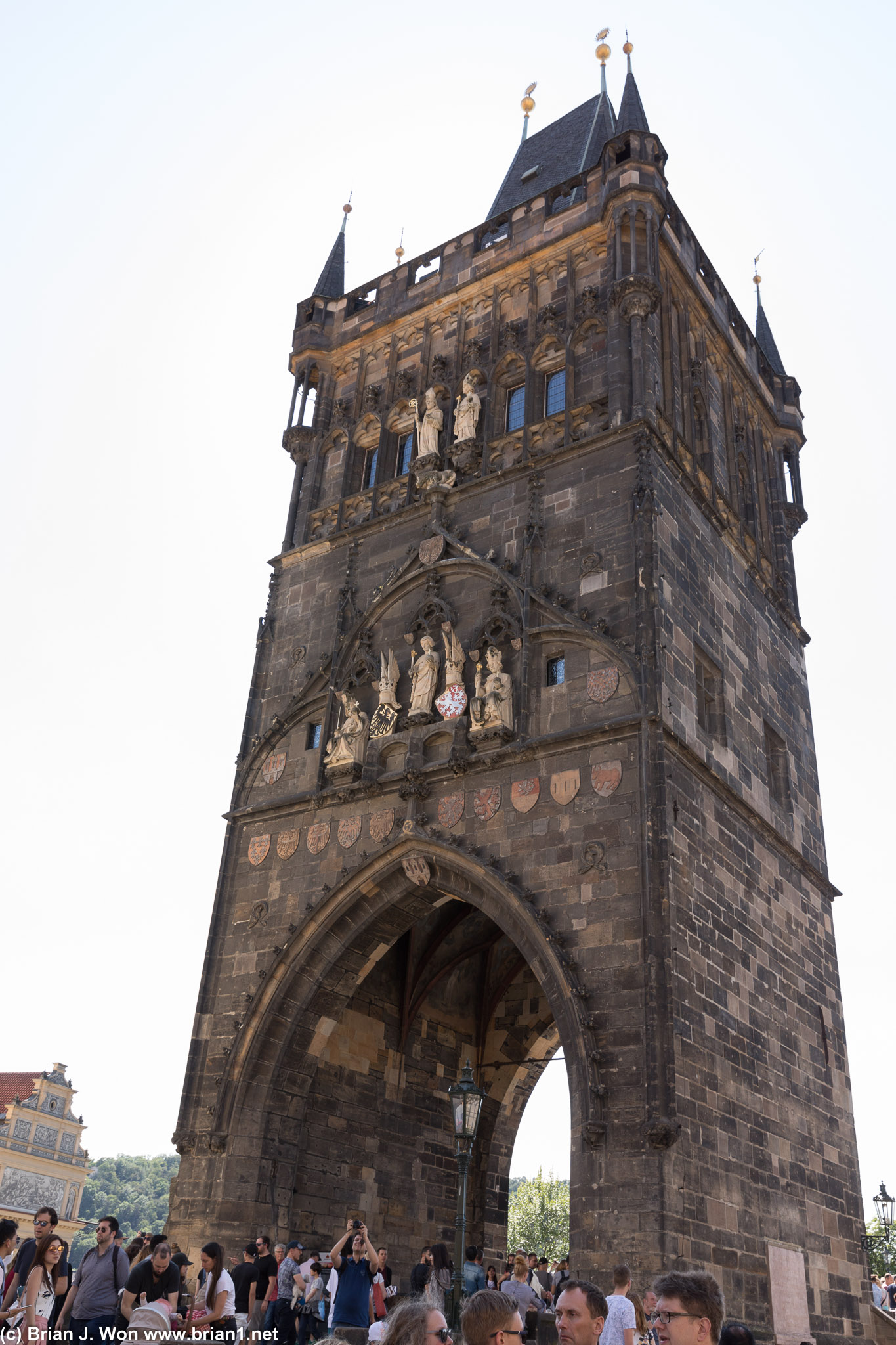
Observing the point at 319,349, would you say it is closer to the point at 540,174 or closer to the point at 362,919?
the point at 540,174

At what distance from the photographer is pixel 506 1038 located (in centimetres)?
1947

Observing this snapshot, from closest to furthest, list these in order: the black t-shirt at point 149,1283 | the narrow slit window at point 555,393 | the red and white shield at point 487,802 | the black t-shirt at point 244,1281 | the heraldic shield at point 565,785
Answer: the black t-shirt at point 149,1283, the black t-shirt at point 244,1281, the heraldic shield at point 565,785, the red and white shield at point 487,802, the narrow slit window at point 555,393

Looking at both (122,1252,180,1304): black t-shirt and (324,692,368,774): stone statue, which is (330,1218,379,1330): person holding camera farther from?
(324,692,368,774): stone statue

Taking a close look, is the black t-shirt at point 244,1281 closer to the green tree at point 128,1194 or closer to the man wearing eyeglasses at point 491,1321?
the man wearing eyeglasses at point 491,1321

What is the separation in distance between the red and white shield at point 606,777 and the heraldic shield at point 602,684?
0.95 meters

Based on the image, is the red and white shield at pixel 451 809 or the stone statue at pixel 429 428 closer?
the red and white shield at pixel 451 809

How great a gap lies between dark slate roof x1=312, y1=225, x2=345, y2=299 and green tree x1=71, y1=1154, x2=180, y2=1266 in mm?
66006


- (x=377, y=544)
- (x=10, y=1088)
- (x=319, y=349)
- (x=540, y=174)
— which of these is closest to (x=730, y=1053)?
(x=377, y=544)

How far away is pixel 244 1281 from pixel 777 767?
38.6 feet

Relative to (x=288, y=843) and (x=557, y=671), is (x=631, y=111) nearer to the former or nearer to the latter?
(x=557, y=671)

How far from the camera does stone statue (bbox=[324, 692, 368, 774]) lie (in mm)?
16844

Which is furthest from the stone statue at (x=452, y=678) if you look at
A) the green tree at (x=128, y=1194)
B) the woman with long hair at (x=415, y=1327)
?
the green tree at (x=128, y=1194)

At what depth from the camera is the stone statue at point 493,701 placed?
604 inches

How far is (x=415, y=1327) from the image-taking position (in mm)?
3273
